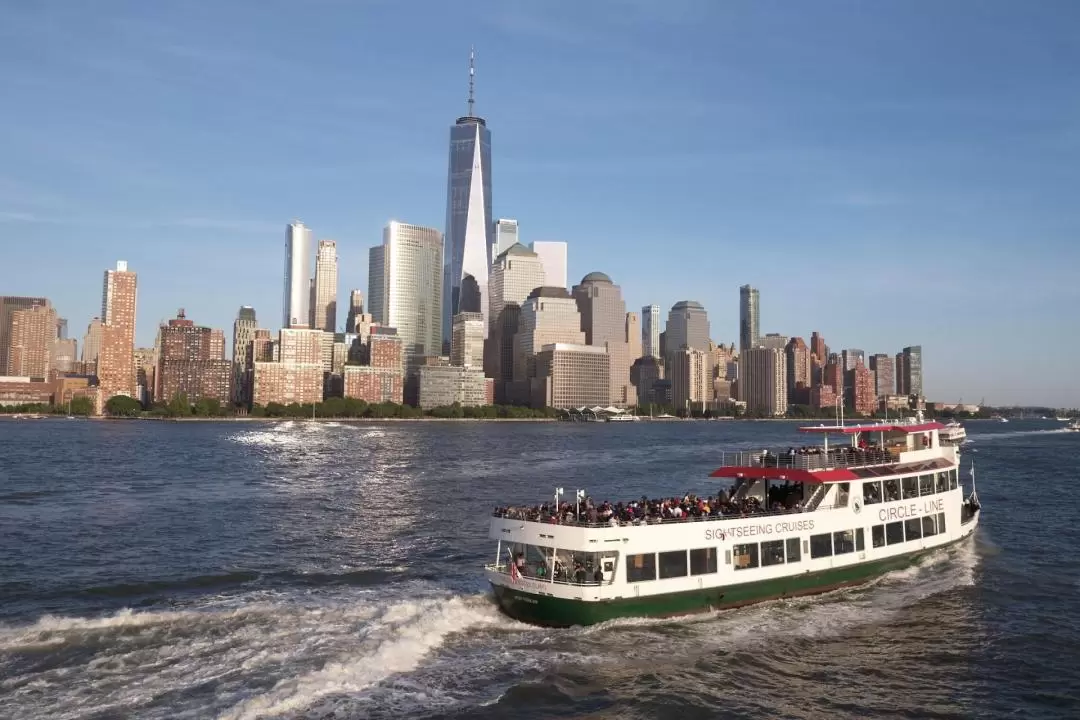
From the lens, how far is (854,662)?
27.0m

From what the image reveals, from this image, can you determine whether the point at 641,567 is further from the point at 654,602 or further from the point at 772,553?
the point at 772,553

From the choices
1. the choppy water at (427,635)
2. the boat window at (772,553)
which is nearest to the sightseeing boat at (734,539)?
the boat window at (772,553)

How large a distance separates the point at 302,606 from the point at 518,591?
845 cm

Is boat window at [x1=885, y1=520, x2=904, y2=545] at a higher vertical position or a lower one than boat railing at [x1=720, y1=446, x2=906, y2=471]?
lower

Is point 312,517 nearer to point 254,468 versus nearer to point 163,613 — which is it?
point 163,613

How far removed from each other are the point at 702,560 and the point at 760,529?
2.87 meters

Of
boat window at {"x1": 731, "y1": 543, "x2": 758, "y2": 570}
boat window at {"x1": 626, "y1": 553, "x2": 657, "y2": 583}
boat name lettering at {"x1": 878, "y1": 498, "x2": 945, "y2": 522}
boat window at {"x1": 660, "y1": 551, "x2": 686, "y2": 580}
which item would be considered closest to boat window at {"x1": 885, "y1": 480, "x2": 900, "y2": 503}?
boat name lettering at {"x1": 878, "y1": 498, "x2": 945, "y2": 522}

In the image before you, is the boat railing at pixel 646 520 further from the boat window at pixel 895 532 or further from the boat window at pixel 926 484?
the boat window at pixel 926 484

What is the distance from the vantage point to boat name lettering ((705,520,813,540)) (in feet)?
101

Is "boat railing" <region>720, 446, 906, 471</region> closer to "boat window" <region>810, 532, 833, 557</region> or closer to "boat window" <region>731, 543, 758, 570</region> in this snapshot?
"boat window" <region>810, 532, 833, 557</region>

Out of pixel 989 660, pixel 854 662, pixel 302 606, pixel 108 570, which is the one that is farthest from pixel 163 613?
pixel 989 660

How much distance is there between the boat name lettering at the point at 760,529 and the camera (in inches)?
1207

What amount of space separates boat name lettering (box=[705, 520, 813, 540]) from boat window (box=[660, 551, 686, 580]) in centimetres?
128

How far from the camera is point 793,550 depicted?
32844mm
